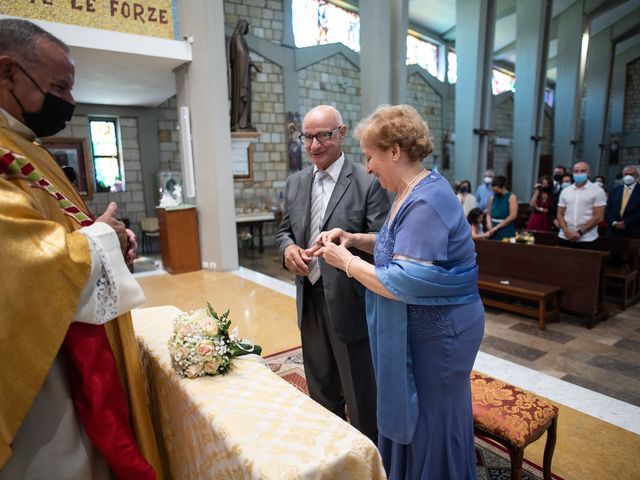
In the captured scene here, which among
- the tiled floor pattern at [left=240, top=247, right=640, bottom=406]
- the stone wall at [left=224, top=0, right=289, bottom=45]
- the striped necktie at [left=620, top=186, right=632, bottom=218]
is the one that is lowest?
the tiled floor pattern at [left=240, top=247, right=640, bottom=406]

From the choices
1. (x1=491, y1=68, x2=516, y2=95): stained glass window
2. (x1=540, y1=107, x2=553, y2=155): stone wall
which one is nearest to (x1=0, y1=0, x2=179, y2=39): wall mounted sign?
(x1=491, y1=68, x2=516, y2=95): stained glass window

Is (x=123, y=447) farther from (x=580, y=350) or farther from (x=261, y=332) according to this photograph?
(x=580, y=350)

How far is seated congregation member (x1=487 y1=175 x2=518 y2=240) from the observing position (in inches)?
223

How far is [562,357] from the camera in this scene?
351 cm

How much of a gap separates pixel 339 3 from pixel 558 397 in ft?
38.8

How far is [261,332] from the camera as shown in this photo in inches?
157

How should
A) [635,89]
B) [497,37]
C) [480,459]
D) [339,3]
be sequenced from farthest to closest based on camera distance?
[635,89]
[497,37]
[339,3]
[480,459]

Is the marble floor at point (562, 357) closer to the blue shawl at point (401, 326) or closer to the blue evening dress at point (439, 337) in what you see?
the blue evening dress at point (439, 337)

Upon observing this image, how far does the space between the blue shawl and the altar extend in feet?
1.17

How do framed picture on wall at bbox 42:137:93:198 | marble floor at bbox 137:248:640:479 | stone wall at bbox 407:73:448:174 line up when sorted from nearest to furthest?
marble floor at bbox 137:248:640:479, framed picture on wall at bbox 42:137:93:198, stone wall at bbox 407:73:448:174

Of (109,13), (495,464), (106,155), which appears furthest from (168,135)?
(495,464)

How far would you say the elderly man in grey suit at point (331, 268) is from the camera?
6.33 ft

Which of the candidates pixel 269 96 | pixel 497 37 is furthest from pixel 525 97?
pixel 269 96

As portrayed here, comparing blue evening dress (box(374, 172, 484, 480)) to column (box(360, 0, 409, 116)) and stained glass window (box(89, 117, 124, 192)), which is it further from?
stained glass window (box(89, 117, 124, 192))
